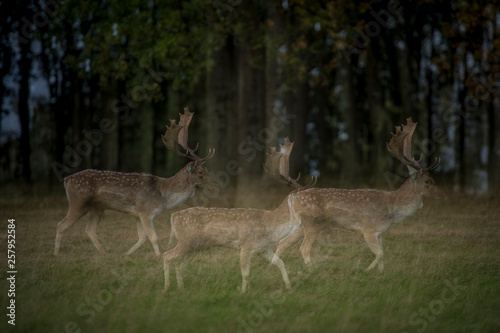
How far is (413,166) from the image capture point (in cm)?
1002

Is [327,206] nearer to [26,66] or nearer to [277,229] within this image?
[277,229]

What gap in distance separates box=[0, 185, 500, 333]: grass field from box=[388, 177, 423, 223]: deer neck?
66cm

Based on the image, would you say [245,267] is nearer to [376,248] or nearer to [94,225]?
[376,248]

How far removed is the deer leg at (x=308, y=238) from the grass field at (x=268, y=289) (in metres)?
0.17

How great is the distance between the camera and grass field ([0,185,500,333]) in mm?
6672

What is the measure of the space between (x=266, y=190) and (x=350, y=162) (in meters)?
5.26

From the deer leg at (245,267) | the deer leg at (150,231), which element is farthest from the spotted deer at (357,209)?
the deer leg at (150,231)

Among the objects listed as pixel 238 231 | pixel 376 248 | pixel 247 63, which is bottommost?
pixel 376 248

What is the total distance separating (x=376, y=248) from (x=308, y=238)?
975 millimetres

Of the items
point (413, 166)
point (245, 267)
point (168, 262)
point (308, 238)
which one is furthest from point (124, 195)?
point (413, 166)

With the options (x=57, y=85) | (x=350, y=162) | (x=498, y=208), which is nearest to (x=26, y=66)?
(x=57, y=85)

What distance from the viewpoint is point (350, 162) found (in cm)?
2164

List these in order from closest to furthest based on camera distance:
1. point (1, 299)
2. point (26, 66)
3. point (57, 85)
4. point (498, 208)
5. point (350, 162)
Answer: point (1, 299), point (498, 208), point (350, 162), point (26, 66), point (57, 85)

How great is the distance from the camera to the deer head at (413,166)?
9.79 metres
